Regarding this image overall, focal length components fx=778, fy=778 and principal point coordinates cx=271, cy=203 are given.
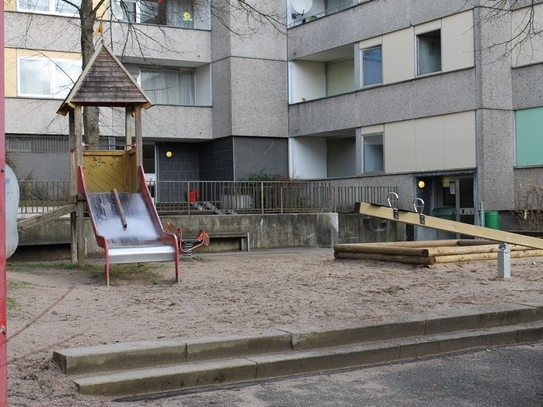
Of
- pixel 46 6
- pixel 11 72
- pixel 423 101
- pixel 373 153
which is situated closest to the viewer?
pixel 423 101

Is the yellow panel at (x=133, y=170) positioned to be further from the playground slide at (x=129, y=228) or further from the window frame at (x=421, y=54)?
the window frame at (x=421, y=54)

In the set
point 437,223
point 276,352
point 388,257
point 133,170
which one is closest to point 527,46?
point 388,257

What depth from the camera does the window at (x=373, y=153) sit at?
27.8 metres

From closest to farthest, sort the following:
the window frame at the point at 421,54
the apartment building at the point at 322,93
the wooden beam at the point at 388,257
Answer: the wooden beam at the point at 388,257
the apartment building at the point at 322,93
the window frame at the point at 421,54

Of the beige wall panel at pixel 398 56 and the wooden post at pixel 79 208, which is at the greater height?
the beige wall panel at pixel 398 56

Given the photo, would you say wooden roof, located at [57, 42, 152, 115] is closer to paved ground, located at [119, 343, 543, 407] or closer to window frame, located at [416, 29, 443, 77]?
paved ground, located at [119, 343, 543, 407]

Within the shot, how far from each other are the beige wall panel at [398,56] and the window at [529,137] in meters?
4.09

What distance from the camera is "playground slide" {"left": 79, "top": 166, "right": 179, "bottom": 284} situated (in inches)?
494

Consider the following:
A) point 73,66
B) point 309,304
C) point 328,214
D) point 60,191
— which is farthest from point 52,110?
point 309,304

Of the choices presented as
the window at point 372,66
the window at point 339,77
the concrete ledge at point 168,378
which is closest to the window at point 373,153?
the window at point 372,66

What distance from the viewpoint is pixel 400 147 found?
87.3 ft

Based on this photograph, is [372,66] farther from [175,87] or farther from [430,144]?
[175,87]

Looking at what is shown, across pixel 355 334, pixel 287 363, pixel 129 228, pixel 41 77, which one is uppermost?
pixel 41 77

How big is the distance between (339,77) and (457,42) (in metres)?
7.80
